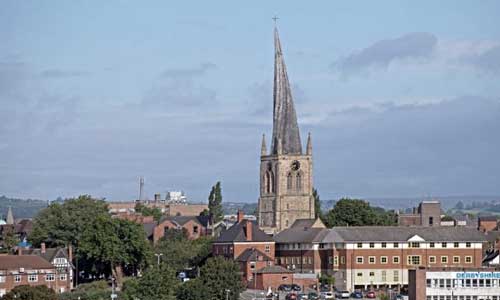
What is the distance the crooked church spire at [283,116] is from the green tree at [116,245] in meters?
35.7

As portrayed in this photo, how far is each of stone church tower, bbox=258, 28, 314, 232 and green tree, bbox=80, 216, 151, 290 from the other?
30158 millimetres

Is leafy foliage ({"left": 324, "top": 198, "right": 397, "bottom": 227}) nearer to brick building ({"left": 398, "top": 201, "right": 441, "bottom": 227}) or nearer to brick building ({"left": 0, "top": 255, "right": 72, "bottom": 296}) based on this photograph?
brick building ({"left": 398, "top": 201, "right": 441, "bottom": 227})

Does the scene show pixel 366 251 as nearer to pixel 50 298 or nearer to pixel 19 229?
pixel 50 298

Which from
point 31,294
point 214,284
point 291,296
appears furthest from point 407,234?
point 31,294

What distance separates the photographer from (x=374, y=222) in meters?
138

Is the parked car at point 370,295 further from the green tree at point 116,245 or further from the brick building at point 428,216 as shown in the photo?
the brick building at point 428,216

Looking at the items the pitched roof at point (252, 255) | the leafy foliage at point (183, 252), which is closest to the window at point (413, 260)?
the pitched roof at point (252, 255)

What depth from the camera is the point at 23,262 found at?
115000 mm

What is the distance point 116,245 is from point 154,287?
61.1 ft

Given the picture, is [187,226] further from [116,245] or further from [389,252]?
[389,252]

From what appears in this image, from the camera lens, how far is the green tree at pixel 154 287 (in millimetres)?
98750

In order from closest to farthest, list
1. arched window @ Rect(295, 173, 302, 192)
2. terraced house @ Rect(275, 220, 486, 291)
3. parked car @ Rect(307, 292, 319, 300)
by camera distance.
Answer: parked car @ Rect(307, 292, 319, 300) → terraced house @ Rect(275, 220, 486, 291) → arched window @ Rect(295, 173, 302, 192)

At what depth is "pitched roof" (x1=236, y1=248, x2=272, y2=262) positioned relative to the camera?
11800cm

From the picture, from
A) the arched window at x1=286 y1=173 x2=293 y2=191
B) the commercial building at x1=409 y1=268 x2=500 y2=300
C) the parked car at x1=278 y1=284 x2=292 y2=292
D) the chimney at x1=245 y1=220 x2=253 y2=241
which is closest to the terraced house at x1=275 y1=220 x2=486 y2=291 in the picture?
the parked car at x1=278 y1=284 x2=292 y2=292
